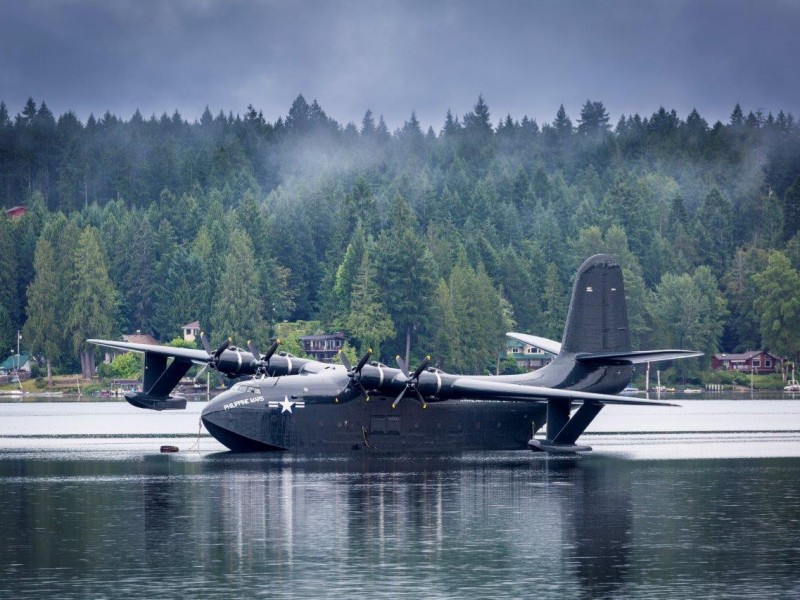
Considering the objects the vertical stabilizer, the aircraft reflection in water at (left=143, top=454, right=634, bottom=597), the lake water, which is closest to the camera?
the lake water

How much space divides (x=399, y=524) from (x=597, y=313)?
1271 inches

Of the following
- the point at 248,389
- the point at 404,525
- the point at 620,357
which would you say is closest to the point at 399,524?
the point at 404,525

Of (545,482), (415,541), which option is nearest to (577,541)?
(415,541)

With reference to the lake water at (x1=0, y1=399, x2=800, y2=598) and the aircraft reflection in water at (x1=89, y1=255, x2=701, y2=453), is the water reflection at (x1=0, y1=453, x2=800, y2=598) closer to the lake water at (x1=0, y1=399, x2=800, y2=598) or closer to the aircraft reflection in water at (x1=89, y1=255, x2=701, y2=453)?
the lake water at (x1=0, y1=399, x2=800, y2=598)

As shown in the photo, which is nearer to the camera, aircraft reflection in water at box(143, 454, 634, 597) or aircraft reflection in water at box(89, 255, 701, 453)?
aircraft reflection in water at box(143, 454, 634, 597)

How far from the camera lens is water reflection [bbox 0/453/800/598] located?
35.7 m

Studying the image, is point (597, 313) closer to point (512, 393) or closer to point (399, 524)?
point (512, 393)

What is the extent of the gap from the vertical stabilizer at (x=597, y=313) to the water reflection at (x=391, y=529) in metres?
9.40

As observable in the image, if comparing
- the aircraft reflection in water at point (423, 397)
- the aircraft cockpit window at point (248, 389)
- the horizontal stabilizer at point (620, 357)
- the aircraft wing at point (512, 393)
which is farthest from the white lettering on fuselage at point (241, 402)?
the horizontal stabilizer at point (620, 357)

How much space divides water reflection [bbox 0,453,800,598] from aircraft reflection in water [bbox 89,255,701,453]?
1876mm

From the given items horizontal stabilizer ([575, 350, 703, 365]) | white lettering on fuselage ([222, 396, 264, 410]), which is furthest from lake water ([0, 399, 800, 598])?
horizontal stabilizer ([575, 350, 703, 365])

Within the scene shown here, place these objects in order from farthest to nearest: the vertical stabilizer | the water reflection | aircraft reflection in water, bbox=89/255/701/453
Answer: the vertical stabilizer < aircraft reflection in water, bbox=89/255/701/453 < the water reflection

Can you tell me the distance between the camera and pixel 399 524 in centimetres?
4600

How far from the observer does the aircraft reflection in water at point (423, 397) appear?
2648 inches
